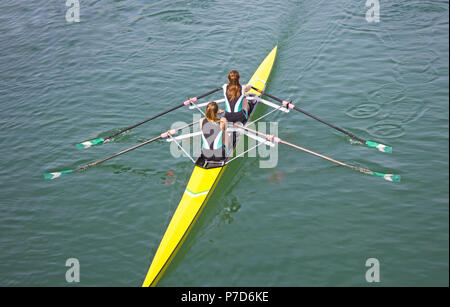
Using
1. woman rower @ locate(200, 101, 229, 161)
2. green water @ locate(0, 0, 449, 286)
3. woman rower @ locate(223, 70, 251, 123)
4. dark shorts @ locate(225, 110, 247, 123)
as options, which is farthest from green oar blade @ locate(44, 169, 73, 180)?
woman rower @ locate(223, 70, 251, 123)

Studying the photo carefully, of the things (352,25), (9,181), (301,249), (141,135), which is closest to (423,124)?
(301,249)

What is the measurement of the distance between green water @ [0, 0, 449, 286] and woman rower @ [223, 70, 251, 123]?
1.51 m

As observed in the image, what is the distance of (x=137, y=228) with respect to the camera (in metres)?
10.4

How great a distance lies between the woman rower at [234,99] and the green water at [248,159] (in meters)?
1.51

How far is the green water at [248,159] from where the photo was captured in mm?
9305

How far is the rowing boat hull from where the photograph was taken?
8906 millimetres

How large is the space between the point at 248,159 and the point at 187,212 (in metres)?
3.30

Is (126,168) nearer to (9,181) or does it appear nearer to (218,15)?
(9,181)

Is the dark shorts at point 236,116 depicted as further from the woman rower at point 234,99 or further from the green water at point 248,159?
the green water at point 248,159

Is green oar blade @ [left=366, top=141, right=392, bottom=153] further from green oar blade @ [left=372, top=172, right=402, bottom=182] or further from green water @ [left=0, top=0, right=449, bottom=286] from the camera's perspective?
green oar blade @ [left=372, top=172, right=402, bottom=182]

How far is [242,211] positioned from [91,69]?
37.5 ft

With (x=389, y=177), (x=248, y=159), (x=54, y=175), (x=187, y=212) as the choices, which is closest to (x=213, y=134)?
(x=248, y=159)

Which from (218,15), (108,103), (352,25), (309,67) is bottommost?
(108,103)

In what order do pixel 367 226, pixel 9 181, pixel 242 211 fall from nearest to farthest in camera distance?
pixel 367 226 → pixel 242 211 → pixel 9 181
